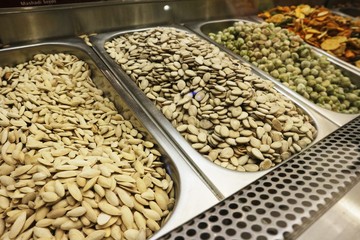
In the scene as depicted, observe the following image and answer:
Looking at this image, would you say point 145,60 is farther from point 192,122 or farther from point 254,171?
point 254,171

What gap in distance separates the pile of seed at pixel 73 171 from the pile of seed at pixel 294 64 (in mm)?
1038

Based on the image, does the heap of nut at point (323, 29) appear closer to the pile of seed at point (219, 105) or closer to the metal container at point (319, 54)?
the metal container at point (319, 54)

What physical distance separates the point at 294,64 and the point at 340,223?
1.38 meters

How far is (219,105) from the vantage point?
1286 mm

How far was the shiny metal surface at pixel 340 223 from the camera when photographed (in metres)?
0.69

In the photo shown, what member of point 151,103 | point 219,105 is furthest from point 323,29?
point 151,103

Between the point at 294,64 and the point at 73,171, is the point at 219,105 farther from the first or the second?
the point at 294,64

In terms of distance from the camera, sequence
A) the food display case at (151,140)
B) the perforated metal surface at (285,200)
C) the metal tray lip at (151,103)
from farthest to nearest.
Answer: the metal tray lip at (151,103)
the food display case at (151,140)
the perforated metal surface at (285,200)

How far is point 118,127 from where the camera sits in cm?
127

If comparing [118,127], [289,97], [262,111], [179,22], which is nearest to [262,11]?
[179,22]

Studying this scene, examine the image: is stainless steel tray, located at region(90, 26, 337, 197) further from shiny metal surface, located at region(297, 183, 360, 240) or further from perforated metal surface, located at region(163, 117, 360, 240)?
shiny metal surface, located at region(297, 183, 360, 240)

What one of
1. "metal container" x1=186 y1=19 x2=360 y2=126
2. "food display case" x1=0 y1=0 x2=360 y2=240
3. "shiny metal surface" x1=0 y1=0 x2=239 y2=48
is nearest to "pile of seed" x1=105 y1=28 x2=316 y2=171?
"food display case" x1=0 y1=0 x2=360 y2=240

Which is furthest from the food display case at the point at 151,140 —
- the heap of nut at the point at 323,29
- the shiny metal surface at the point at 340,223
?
the heap of nut at the point at 323,29

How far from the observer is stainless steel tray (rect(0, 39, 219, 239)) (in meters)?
0.87
